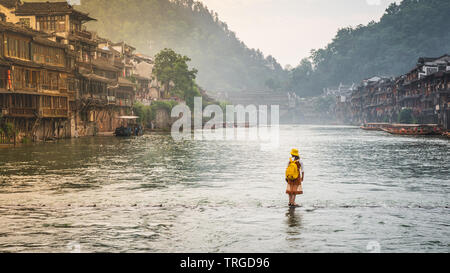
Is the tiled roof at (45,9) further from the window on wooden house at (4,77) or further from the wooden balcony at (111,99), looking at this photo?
the window on wooden house at (4,77)

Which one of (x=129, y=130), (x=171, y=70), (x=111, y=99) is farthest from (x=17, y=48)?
(x=171, y=70)

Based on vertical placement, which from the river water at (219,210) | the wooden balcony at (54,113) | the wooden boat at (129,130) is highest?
the wooden balcony at (54,113)

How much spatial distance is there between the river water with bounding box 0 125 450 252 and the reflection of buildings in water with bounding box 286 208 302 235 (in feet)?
0.08

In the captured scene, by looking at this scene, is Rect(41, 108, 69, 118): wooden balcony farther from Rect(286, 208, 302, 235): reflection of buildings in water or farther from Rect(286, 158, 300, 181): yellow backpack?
Rect(286, 208, 302, 235): reflection of buildings in water

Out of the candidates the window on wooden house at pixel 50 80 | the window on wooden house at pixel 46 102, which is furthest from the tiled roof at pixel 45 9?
the window on wooden house at pixel 46 102

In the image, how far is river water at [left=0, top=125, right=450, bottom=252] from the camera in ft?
37.9

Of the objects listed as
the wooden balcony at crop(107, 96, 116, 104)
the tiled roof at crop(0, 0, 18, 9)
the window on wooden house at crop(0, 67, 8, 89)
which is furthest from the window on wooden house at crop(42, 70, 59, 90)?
the wooden balcony at crop(107, 96, 116, 104)

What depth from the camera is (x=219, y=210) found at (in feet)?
51.5

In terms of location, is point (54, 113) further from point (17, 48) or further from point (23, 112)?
point (17, 48)

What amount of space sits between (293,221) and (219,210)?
2616 mm

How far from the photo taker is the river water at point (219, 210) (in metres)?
11.5

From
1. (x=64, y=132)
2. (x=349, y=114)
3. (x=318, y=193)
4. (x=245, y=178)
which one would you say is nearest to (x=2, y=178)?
(x=245, y=178)

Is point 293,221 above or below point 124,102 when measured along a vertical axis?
below

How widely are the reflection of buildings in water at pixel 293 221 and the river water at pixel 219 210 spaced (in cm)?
2
